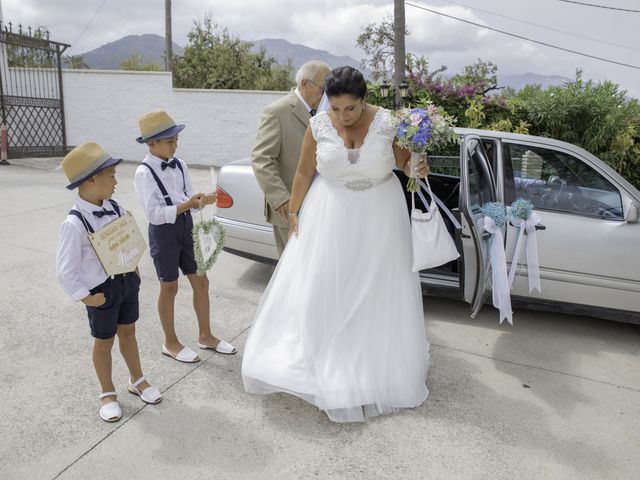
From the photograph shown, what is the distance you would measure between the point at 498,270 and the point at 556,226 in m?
0.74

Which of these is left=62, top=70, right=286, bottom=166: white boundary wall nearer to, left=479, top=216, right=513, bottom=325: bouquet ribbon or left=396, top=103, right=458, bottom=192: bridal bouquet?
left=479, top=216, right=513, bottom=325: bouquet ribbon

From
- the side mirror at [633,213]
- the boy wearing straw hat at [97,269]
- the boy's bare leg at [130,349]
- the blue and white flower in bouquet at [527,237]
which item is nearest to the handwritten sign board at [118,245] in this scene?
the boy wearing straw hat at [97,269]

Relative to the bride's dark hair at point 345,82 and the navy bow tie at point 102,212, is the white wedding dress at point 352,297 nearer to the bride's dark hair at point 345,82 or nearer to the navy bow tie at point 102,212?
the bride's dark hair at point 345,82

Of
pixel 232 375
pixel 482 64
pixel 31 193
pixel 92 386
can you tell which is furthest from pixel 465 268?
pixel 482 64

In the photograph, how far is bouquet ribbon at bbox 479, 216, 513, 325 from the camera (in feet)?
11.9

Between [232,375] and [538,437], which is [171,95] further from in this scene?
[538,437]

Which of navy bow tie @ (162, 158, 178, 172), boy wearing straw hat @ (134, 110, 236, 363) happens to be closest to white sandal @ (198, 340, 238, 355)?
boy wearing straw hat @ (134, 110, 236, 363)

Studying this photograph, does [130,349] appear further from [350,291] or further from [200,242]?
[350,291]

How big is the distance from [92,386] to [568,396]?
3.00m

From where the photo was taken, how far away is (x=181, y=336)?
3854mm

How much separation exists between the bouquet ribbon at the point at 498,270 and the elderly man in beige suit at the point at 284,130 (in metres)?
1.49

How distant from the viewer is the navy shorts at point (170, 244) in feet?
10.4

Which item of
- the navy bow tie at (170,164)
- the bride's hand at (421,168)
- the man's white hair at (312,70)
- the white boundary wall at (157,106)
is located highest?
the white boundary wall at (157,106)

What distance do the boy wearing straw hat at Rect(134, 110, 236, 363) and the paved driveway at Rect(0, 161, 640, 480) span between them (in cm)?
36
